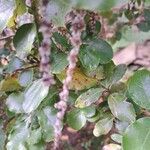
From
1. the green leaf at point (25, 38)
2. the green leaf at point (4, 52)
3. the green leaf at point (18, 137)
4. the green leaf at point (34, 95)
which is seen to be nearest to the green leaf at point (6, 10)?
the green leaf at point (25, 38)

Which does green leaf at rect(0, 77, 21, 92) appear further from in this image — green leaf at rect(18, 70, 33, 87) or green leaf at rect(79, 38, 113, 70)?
green leaf at rect(79, 38, 113, 70)

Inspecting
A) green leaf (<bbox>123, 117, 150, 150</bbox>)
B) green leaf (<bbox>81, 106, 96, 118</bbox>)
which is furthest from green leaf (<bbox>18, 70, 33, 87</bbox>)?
green leaf (<bbox>123, 117, 150, 150</bbox>)

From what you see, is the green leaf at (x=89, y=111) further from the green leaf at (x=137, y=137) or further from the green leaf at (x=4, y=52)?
the green leaf at (x=4, y=52)

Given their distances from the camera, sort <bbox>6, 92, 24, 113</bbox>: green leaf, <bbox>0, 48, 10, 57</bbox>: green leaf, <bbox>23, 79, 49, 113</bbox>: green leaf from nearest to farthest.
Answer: <bbox>23, 79, 49, 113</bbox>: green leaf
<bbox>6, 92, 24, 113</bbox>: green leaf
<bbox>0, 48, 10, 57</bbox>: green leaf

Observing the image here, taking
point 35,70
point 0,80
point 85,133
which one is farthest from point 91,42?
point 85,133

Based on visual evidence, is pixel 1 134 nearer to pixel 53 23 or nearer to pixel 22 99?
pixel 22 99

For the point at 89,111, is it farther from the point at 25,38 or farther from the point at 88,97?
the point at 25,38
